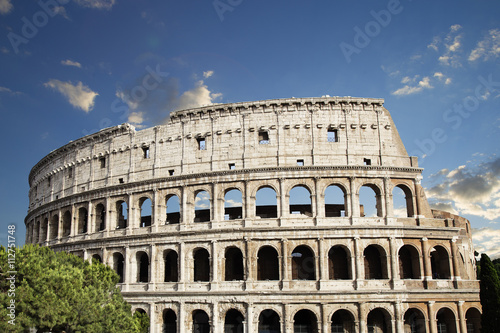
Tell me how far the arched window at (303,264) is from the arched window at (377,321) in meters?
4.68

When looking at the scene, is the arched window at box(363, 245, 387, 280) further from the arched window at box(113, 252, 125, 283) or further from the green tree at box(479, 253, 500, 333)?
the arched window at box(113, 252, 125, 283)

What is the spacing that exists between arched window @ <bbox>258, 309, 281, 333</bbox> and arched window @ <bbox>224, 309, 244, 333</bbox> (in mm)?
1600

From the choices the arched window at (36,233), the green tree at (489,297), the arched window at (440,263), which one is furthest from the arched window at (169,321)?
the green tree at (489,297)

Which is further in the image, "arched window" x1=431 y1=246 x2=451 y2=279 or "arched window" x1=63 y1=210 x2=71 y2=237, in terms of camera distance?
"arched window" x1=63 y1=210 x2=71 y2=237

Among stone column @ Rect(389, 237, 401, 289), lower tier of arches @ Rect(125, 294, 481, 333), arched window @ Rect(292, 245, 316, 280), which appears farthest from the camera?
arched window @ Rect(292, 245, 316, 280)

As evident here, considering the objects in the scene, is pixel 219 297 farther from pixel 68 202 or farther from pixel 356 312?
pixel 68 202

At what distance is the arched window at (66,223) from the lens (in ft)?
128

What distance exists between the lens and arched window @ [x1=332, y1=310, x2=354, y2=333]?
96.3 ft

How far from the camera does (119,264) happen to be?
35.9 meters

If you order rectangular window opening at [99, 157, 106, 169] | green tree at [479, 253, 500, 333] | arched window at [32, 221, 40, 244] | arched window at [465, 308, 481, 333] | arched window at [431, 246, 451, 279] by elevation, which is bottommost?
arched window at [465, 308, 481, 333]

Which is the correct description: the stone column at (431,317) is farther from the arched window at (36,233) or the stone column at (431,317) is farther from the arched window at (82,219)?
the arched window at (36,233)

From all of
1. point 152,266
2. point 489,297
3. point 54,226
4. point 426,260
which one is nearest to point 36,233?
point 54,226

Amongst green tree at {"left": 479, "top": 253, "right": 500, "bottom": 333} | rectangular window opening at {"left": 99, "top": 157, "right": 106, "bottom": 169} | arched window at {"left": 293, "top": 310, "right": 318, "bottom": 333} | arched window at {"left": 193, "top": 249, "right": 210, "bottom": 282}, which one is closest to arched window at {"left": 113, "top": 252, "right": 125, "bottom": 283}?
arched window at {"left": 193, "top": 249, "right": 210, "bottom": 282}

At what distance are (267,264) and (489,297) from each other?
14.5 meters
